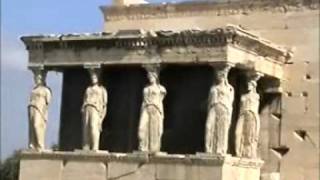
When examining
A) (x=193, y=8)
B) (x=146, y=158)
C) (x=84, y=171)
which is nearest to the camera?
(x=146, y=158)

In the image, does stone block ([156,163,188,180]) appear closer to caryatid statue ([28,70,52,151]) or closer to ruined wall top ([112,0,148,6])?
caryatid statue ([28,70,52,151])

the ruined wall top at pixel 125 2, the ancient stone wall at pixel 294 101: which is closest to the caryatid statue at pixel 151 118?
the ancient stone wall at pixel 294 101

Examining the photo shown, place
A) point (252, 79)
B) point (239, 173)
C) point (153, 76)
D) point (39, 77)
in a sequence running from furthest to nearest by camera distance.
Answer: point (39, 77), point (252, 79), point (153, 76), point (239, 173)

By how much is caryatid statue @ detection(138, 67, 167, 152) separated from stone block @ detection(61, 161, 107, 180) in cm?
77

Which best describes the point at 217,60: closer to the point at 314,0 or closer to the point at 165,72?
the point at 165,72

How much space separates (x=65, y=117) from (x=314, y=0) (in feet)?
15.1

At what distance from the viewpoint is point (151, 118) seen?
15.2m

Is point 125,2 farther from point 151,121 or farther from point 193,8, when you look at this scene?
point 151,121

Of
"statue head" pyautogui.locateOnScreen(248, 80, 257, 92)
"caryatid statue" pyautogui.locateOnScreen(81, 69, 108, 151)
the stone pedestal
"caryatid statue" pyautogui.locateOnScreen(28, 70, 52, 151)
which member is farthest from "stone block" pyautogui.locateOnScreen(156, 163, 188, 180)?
"caryatid statue" pyautogui.locateOnScreen(28, 70, 52, 151)

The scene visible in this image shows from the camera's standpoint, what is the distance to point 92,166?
15.5 meters

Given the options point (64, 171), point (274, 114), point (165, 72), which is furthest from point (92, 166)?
point (274, 114)

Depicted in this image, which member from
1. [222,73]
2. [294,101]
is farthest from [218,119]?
[294,101]

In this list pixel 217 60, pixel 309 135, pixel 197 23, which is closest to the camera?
pixel 217 60

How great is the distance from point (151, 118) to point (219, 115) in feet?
3.77
